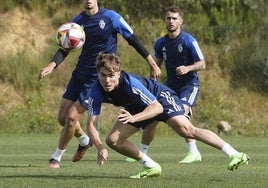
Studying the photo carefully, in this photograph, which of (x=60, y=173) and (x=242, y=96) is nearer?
(x=60, y=173)

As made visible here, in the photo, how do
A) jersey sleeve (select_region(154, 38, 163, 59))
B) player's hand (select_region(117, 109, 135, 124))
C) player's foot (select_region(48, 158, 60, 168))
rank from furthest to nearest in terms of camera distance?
jersey sleeve (select_region(154, 38, 163, 59)) < player's foot (select_region(48, 158, 60, 168)) < player's hand (select_region(117, 109, 135, 124))

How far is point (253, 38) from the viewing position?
2316cm

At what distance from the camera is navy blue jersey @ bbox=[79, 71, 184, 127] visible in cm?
833

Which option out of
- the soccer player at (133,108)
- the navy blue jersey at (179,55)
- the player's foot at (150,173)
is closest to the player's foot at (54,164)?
the soccer player at (133,108)

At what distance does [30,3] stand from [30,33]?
3.89ft

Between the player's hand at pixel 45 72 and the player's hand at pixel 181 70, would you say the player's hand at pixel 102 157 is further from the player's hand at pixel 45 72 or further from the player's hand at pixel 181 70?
the player's hand at pixel 181 70

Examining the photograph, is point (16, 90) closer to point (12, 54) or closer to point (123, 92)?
point (12, 54)

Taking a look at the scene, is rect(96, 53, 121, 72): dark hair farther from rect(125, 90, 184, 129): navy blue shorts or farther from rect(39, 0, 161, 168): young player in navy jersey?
rect(39, 0, 161, 168): young player in navy jersey

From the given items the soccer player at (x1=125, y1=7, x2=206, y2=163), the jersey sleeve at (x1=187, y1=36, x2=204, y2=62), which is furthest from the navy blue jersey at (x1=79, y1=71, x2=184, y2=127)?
the jersey sleeve at (x1=187, y1=36, x2=204, y2=62)

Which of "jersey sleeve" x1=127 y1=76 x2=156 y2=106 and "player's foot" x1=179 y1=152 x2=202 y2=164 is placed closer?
"jersey sleeve" x1=127 y1=76 x2=156 y2=106

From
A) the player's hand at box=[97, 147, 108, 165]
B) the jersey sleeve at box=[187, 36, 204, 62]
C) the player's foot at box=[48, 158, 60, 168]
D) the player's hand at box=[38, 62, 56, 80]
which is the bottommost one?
the player's foot at box=[48, 158, 60, 168]

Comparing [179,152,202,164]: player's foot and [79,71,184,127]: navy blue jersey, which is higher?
[79,71,184,127]: navy blue jersey

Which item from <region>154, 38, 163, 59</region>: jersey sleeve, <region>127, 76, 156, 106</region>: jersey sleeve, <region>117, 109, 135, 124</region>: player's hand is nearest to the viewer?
<region>117, 109, 135, 124</region>: player's hand

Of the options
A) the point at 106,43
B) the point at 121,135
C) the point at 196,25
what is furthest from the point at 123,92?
the point at 196,25
